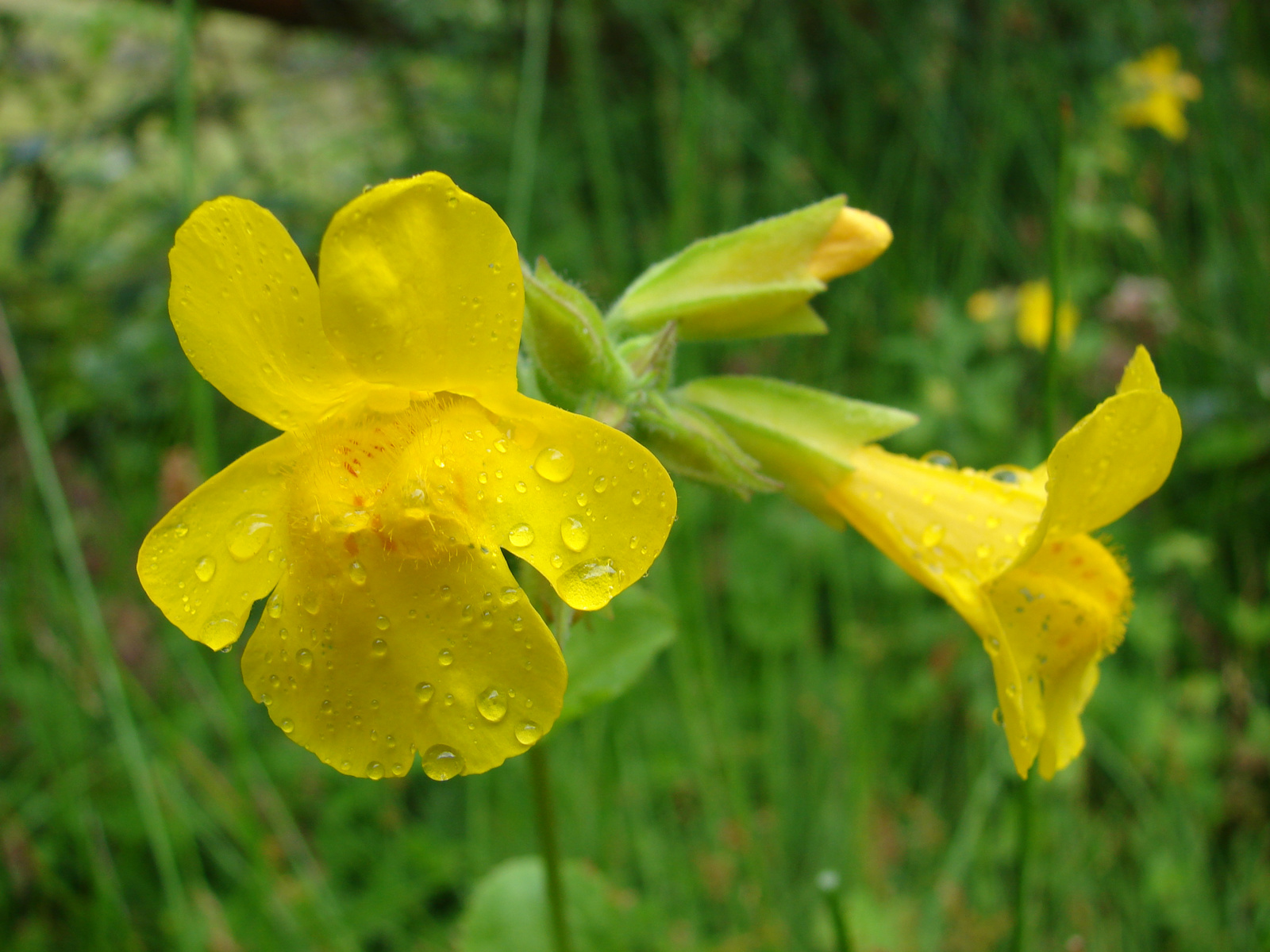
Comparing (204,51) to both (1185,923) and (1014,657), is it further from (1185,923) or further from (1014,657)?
(1185,923)

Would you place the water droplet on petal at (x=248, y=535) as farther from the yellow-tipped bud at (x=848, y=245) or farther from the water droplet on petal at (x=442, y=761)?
the yellow-tipped bud at (x=848, y=245)

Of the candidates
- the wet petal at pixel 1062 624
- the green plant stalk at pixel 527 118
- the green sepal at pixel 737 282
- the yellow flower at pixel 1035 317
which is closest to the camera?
the wet petal at pixel 1062 624

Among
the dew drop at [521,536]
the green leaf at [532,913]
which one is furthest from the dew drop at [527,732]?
the green leaf at [532,913]

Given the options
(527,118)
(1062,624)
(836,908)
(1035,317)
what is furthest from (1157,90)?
(836,908)

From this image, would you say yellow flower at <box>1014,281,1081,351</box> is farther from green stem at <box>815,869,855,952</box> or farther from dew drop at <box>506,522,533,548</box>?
dew drop at <box>506,522,533,548</box>

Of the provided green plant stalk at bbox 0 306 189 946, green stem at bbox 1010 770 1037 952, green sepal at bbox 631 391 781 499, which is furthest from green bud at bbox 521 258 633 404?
green plant stalk at bbox 0 306 189 946

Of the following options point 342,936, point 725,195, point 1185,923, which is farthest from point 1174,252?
point 342,936

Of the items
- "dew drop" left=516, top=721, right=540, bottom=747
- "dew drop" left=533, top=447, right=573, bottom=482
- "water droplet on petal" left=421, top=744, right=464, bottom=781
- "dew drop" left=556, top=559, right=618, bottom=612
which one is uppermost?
"dew drop" left=533, top=447, right=573, bottom=482

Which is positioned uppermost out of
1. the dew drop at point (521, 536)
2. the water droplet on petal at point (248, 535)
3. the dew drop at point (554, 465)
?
the dew drop at point (554, 465)
